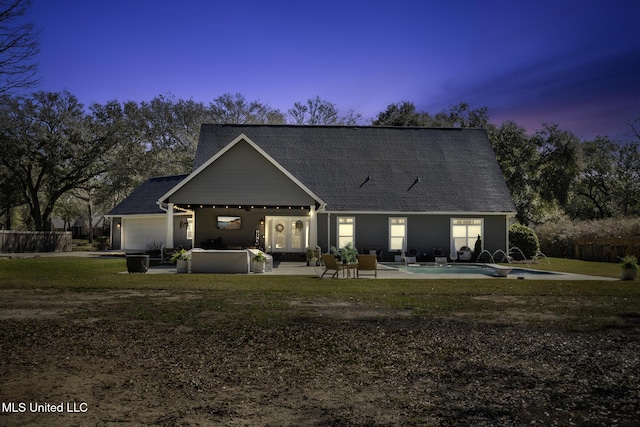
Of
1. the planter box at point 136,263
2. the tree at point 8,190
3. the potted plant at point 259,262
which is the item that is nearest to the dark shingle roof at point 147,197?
the tree at point 8,190

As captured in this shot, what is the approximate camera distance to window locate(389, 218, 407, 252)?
1248 inches

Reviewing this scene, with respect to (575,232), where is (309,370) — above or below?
below

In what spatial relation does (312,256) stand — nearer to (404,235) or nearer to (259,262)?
(259,262)

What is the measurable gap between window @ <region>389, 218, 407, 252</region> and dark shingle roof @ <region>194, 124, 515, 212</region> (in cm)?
75

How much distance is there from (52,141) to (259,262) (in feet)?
103

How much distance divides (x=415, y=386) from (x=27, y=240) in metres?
44.2

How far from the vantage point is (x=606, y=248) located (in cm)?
3444

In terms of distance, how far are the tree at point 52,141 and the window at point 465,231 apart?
32.1 m

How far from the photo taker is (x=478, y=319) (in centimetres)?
1078

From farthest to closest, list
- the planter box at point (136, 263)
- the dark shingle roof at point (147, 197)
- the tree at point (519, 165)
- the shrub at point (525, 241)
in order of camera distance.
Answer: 1. the tree at point (519, 165)
2. the dark shingle roof at point (147, 197)
3. the shrub at point (525, 241)
4. the planter box at point (136, 263)

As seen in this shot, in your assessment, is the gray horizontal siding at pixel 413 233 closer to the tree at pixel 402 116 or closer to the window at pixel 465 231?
the window at pixel 465 231

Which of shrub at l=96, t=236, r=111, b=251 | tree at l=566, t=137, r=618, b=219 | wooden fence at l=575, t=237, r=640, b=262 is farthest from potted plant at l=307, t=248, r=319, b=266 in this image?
tree at l=566, t=137, r=618, b=219

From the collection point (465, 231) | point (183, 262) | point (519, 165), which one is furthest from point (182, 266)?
point (519, 165)

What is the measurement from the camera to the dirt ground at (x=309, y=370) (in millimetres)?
5285
